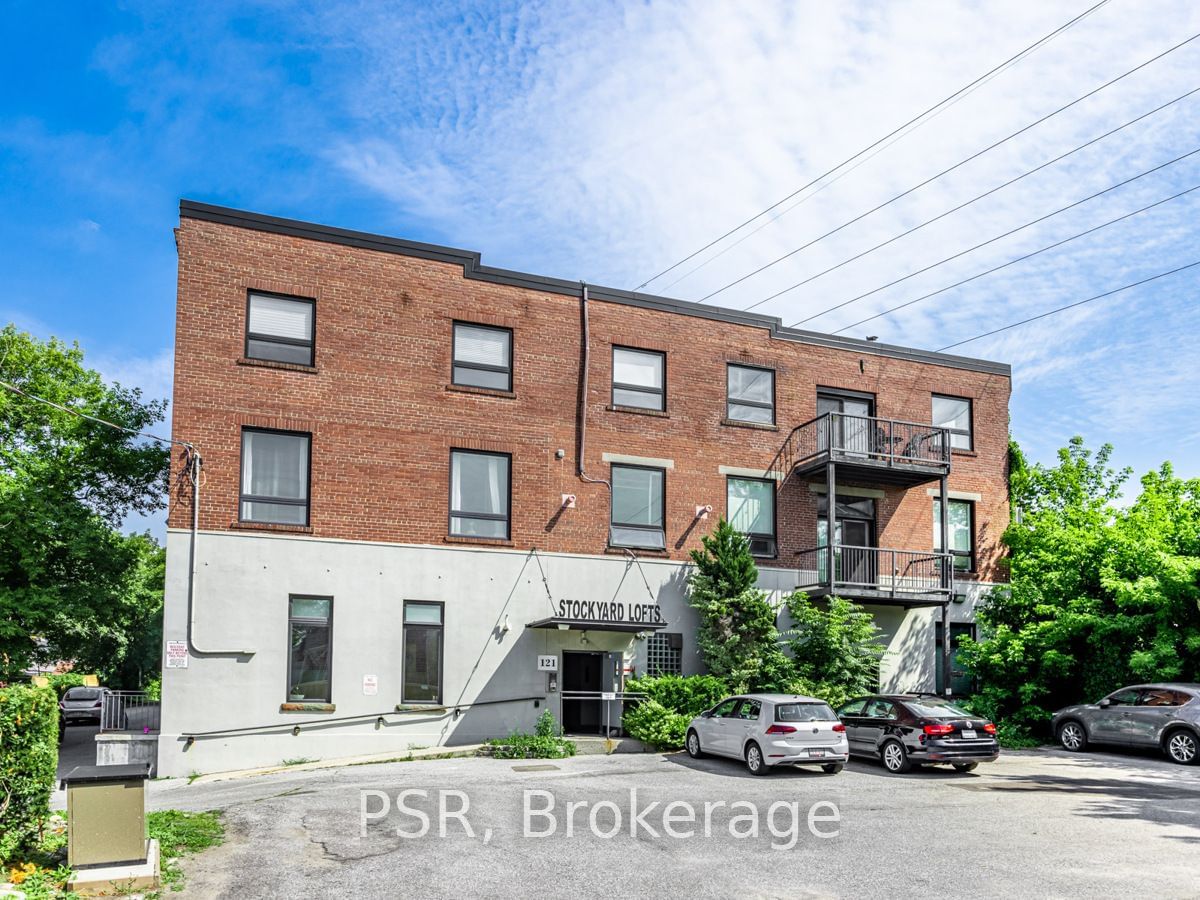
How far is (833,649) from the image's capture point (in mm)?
24734

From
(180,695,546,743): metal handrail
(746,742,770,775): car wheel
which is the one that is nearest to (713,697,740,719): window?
(746,742,770,775): car wheel

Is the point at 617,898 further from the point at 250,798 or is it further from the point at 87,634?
the point at 87,634

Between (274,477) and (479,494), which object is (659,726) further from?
(274,477)

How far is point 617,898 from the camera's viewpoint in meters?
9.74

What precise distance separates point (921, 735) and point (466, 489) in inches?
422

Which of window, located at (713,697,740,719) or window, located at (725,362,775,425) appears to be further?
window, located at (725,362,775,425)

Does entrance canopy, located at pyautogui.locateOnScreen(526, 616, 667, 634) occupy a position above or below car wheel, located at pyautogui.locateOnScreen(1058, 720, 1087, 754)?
above

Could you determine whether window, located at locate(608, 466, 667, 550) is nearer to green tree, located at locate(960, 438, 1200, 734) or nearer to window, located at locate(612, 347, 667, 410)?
window, located at locate(612, 347, 667, 410)

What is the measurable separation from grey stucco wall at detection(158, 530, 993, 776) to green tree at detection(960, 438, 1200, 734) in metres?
8.03

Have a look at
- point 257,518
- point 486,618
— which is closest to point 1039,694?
point 486,618

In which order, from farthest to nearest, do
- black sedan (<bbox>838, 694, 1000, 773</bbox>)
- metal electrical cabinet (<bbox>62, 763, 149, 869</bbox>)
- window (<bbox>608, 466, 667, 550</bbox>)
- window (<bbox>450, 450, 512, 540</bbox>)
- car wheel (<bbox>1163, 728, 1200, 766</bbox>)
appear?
window (<bbox>608, 466, 667, 550</bbox>)
window (<bbox>450, 450, 512, 540</bbox>)
car wheel (<bbox>1163, 728, 1200, 766</bbox>)
black sedan (<bbox>838, 694, 1000, 773</bbox>)
metal electrical cabinet (<bbox>62, 763, 149, 869</bbox>)

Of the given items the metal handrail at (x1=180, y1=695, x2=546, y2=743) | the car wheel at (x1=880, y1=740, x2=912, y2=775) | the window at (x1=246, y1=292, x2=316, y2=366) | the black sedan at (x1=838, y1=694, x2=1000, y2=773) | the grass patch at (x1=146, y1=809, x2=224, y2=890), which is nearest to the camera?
the grass patch at (x1=146, y1=809, x2=224, y2=890)

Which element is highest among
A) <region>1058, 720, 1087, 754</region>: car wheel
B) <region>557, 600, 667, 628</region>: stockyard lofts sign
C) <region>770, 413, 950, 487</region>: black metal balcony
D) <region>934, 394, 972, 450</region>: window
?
<region>934, 394, 972, 450</region>: window

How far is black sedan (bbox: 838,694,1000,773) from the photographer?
1914 centimetres
